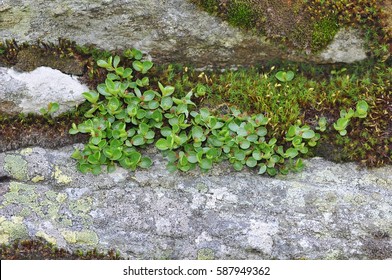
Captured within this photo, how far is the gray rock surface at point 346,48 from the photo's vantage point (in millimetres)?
5848

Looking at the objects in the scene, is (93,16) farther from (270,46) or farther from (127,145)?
(270,46)

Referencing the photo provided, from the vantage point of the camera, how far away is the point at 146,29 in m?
5.84

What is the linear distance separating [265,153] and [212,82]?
0.97m

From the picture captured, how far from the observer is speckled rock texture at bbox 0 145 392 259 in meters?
5.19

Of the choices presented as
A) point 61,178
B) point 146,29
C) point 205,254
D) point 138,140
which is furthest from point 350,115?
point 61,178

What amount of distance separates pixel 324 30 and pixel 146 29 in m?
1.86

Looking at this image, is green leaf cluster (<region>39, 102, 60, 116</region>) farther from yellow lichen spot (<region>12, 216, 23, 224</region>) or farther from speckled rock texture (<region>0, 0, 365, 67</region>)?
yellow lichen spot (<region>12, 216, 23, 224</region>)

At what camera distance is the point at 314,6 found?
5754 millimetres

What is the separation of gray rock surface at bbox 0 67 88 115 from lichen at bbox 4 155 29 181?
0.55m

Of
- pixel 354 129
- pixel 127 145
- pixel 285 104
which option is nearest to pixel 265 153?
pixel 285 104

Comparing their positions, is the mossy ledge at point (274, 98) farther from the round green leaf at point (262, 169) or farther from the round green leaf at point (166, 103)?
the round green leaf at point (262, 169)

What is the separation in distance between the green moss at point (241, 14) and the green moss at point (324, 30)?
0.66 m

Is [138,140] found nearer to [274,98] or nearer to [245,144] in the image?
[245,144]

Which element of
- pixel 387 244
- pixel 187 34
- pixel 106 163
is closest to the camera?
pixel 387 244
